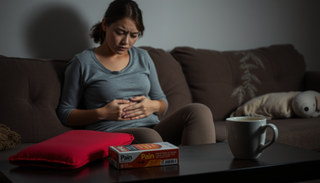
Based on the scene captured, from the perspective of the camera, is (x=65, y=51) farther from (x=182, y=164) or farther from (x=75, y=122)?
(x=182, y=164)

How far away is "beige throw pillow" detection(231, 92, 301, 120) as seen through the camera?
5.50 ft

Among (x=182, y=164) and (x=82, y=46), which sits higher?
(x=82, y=46)

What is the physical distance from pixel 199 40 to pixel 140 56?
75cm

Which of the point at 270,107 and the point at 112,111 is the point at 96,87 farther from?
the point at 270,107

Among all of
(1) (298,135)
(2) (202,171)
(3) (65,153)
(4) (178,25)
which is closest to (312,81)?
(1) (298,135)

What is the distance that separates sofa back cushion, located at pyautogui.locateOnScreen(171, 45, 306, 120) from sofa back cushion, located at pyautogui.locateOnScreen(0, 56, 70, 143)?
800 mm

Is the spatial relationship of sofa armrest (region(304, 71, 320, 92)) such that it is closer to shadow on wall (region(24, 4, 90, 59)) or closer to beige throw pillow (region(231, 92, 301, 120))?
beige throw pillow (region(231, 92, 301, 120))

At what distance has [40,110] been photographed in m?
1.37

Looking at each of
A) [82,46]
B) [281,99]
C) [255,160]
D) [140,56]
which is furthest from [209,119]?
[82,46]

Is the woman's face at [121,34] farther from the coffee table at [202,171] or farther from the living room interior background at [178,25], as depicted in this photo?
the coffee table at [202,171]

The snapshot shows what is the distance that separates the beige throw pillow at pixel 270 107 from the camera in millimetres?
1678

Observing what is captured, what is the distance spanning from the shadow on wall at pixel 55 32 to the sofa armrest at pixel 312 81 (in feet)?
4.90

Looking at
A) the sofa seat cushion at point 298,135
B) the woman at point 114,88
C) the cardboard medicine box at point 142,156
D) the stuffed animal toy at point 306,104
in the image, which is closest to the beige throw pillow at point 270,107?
the stuffed animal toy at point 306,104

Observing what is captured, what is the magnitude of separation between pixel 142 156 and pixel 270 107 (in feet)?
3.99
